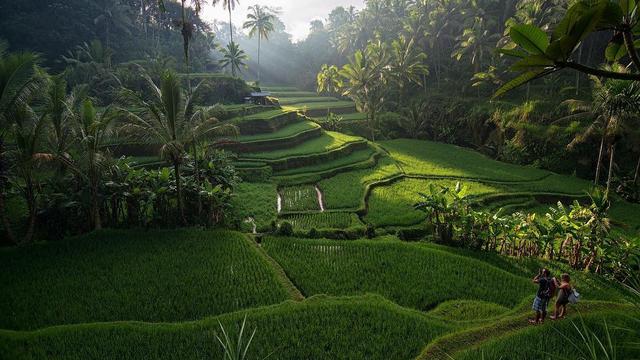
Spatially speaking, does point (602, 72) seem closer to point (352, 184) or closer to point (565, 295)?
point (565, 295)

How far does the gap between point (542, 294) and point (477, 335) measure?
1.32 metres

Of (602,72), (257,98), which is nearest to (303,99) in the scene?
(257,98)

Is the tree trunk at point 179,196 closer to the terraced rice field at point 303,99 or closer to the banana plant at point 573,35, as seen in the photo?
the banana plant at point 573,35

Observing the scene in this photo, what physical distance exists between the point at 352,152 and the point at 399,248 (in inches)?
517

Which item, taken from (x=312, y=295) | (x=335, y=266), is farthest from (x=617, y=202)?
(x=312, y=295)

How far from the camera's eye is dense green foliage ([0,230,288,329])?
25.3 ft

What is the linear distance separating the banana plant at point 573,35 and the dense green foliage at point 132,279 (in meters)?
7.45

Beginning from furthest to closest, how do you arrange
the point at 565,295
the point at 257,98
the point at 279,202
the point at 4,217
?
1. the point at 257,98
2. the point at 279,202
3. the point at 4,217
4. the point at 565,295

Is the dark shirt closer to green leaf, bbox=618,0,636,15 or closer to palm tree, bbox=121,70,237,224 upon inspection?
green leaf, bbox=618,0,636,15

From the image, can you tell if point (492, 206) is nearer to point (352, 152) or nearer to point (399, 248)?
point (399, 248)

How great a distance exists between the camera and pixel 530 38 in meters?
1.92

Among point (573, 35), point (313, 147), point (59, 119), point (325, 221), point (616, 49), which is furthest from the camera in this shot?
point (313, 147)

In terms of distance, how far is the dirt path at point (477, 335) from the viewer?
637 centimetres

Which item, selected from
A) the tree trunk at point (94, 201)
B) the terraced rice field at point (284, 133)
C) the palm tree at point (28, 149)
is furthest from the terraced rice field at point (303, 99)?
the palm tree at point (28, 149)
